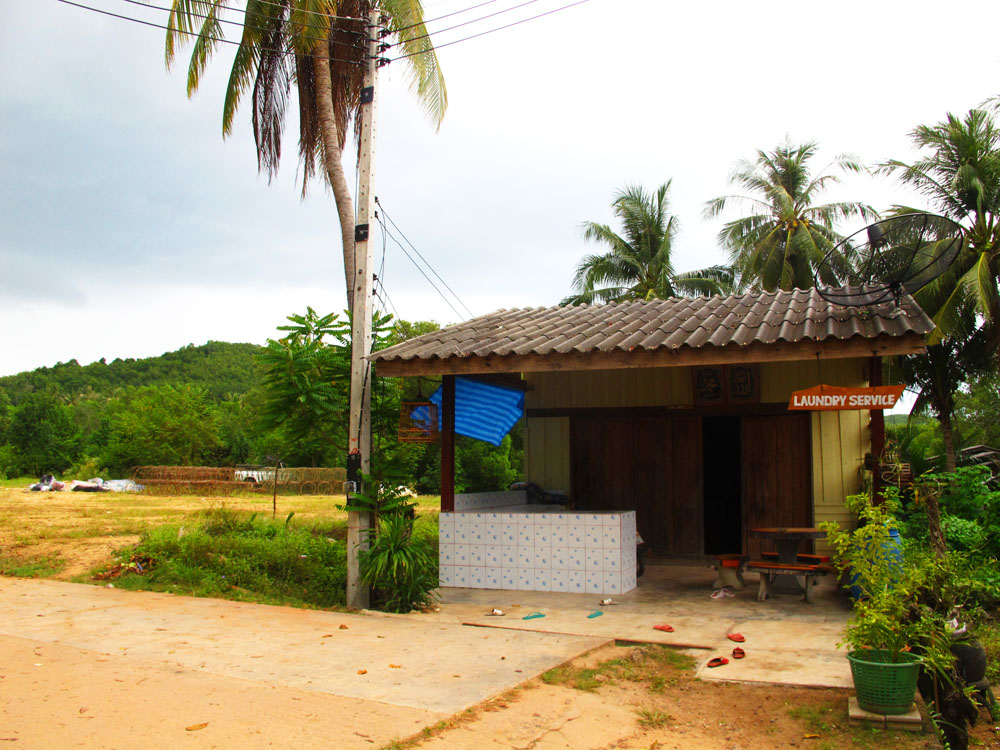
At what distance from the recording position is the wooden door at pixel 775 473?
10305mm

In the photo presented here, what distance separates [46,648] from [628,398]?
787 cm

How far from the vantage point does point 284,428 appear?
9.42 meters

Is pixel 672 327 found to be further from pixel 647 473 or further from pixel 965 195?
pixel 965 195

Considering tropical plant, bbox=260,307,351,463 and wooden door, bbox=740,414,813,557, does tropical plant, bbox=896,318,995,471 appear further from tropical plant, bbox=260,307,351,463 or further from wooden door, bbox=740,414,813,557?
tropical plant, bbox=260,307,351,463

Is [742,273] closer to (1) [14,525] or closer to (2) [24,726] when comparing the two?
(1) [14,525]

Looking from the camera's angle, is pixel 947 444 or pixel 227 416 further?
pixel 227 416

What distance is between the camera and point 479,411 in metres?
9.62

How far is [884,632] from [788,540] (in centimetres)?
380

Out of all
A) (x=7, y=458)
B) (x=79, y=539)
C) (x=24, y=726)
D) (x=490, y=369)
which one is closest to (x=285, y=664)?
(x=24, y=726)

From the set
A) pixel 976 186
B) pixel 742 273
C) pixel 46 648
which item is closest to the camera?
pixel 46 648

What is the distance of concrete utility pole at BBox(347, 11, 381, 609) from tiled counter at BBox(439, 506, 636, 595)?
1201 mm

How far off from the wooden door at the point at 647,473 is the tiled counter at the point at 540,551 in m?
2.10

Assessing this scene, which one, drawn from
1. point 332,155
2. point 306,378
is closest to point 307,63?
point 332,155

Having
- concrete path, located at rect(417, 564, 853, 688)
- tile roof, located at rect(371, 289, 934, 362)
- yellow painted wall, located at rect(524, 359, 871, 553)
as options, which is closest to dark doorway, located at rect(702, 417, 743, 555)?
yellow painted wall, located at rect(524, 359, 871, 553)
